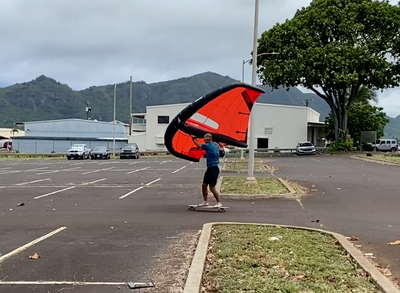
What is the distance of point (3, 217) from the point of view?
418 inches

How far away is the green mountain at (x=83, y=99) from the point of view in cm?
14462

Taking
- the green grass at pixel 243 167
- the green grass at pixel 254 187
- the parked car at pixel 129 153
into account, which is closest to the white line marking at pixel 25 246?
the green grass at pixel 254 187

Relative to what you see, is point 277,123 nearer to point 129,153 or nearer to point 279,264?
point 129,153

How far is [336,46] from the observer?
4306 centimetres

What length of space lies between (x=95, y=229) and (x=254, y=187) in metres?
7.70

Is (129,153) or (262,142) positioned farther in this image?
(262,142)

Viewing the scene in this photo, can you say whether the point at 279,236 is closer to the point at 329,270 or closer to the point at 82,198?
the point at 329,270

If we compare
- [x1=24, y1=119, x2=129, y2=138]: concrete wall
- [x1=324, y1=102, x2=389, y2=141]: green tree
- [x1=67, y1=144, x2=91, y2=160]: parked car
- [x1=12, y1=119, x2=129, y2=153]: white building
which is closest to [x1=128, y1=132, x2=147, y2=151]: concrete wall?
[x1=12, y1=119, x2=129, y2=153]: white building

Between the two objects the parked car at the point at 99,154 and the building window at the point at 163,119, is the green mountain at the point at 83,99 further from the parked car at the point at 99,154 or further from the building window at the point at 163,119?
the parked car at the point at 99,154

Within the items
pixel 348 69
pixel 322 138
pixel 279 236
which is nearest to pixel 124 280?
pixel 279 236

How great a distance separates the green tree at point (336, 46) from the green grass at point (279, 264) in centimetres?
3652

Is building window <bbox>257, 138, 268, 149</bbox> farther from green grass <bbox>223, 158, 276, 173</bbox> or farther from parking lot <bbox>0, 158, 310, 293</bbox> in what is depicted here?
parking lot <bbox>0, 158, 310, 293</bbox>

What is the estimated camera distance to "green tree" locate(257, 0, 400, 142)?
4262 cm

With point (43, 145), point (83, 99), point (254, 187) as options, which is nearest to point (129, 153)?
point (43, 145)
